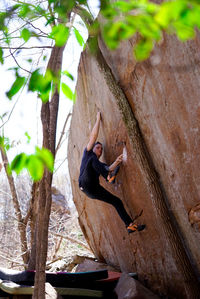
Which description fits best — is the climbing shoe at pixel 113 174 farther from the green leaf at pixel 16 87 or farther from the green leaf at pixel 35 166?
the green leaf at pixel 35 166

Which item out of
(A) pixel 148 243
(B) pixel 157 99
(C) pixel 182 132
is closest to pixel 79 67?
(B) pixel 157 99

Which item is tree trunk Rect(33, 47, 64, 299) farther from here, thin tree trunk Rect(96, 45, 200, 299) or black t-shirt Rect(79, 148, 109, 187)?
black t-shirt Rect(79, 148, 109, 187)

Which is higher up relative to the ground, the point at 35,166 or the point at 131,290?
the point at 35,166

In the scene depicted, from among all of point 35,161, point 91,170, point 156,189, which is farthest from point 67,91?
point 91,170

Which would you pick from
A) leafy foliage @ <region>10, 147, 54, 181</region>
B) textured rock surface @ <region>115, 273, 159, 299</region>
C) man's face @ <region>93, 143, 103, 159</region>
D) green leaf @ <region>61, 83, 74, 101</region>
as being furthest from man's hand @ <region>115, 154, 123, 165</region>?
leafy foliage @ <region>10, 147, 54, 181</region>

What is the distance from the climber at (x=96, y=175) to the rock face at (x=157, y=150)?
151mm

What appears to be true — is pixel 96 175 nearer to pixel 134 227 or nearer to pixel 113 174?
pixel 113 174

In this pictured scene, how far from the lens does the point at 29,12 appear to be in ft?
4.49

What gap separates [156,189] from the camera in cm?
402

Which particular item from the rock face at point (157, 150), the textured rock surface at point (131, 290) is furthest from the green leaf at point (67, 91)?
the textured rock surface at point (131, 290)

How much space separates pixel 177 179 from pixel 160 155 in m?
0.37

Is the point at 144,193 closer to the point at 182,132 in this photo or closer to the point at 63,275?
the point at 182,132

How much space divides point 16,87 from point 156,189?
3.04 meters

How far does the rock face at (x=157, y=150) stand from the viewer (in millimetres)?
3686
